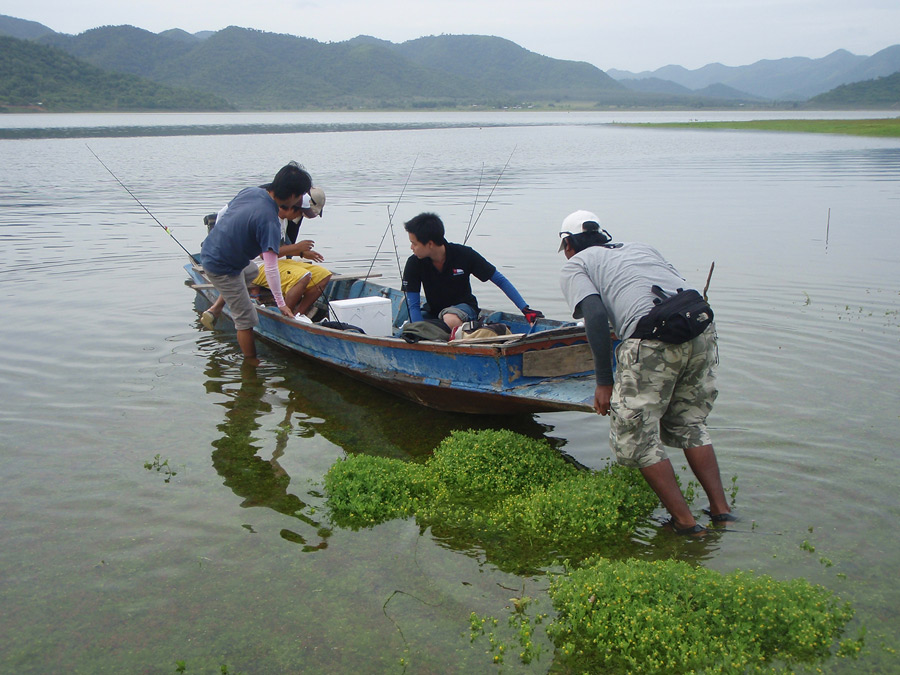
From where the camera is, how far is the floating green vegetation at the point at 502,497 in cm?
525

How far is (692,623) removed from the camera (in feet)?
13.3

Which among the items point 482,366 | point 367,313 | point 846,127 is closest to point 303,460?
point 482,366

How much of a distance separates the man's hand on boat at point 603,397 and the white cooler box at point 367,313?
15.1 ft

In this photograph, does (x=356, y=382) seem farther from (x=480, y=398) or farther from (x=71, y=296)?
(x=71, y=296)

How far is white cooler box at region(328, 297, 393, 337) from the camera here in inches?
356

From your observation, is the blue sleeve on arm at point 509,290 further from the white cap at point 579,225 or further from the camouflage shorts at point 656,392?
the camouflage shorts at point 656,392

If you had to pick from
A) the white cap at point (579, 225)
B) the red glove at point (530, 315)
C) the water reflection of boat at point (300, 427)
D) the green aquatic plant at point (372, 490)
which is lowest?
the water reflection of boat at point (300, 427)

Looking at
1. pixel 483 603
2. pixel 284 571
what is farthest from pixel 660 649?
pixel 284 571

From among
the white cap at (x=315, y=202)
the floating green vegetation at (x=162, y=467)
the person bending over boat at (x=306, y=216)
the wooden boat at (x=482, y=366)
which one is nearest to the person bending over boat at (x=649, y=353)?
the wooden boat at (x=482, y=366)

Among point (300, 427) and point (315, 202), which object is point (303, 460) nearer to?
point (300, 427)

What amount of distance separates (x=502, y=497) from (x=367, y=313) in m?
3.92

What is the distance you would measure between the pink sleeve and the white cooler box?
2.13 ft

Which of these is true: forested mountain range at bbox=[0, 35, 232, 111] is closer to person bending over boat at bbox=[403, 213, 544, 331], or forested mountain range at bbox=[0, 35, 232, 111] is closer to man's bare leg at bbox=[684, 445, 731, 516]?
person bending over boat at bbox=[403, 213, 544, 331]

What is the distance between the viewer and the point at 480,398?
6996 millimetres
